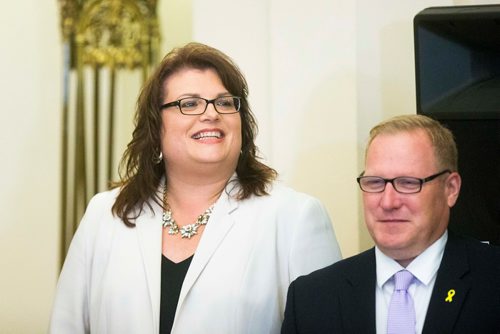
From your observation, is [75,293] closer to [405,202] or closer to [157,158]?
[157,158]

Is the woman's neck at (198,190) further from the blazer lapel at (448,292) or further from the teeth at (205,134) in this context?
the blazer lapel at (448,292)

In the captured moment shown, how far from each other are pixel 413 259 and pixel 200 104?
764 mm

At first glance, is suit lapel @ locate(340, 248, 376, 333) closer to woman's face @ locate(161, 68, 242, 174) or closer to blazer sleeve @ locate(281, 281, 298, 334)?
blazer sleeve @ locate(281, 281, 298, 334)

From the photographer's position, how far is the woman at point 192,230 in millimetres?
2463

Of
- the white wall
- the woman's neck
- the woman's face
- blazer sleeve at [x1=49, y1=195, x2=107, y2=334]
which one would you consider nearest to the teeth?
the woman's face

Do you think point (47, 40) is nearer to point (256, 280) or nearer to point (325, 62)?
point (325, 62)

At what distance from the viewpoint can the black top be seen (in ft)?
8.05

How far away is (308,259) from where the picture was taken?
2.50 m

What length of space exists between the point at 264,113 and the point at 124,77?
923mm

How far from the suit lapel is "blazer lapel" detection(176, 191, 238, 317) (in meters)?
0.45

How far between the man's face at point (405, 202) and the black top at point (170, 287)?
1.99 feet

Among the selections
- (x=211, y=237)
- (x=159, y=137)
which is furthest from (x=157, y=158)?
(x=211, y=237)

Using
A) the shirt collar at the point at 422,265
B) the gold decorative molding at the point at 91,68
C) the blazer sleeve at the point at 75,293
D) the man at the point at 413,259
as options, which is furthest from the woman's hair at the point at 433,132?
the gold decorative molding at the point at 91,68

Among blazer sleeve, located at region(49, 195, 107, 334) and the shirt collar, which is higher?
the shirt collar
